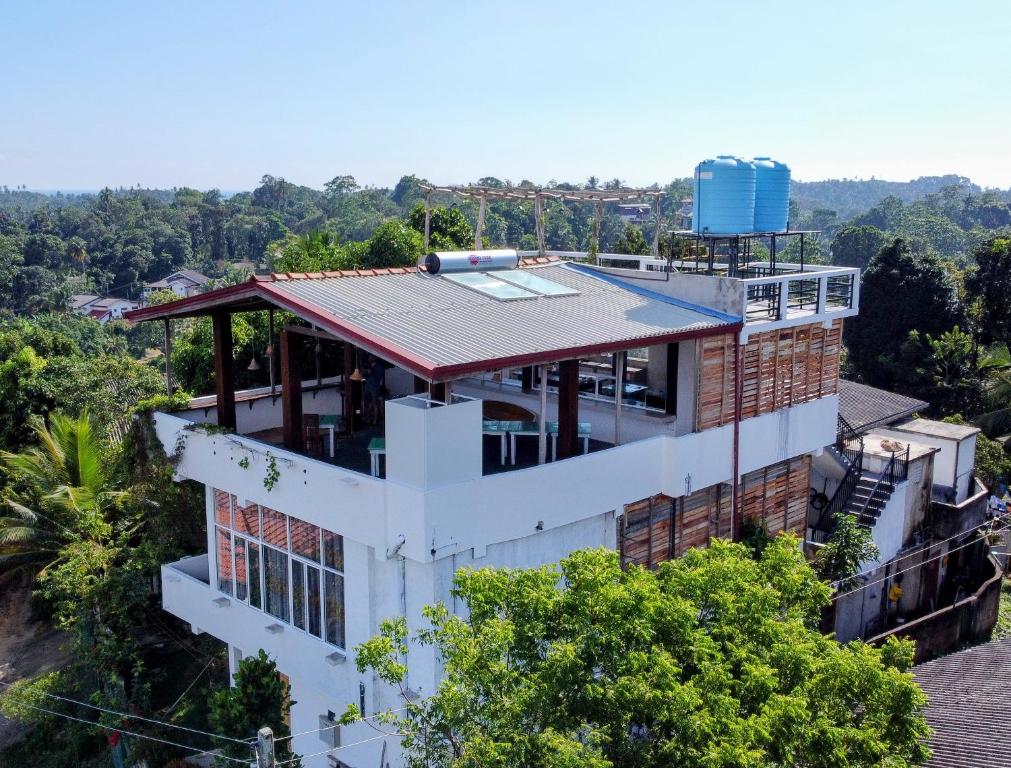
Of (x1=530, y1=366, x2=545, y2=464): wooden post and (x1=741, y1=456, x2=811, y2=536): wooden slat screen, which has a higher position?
(x1=530, y1=366, x2=545, y2=464): wooden post

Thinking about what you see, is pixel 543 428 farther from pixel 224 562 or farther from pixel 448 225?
pixel 448 225

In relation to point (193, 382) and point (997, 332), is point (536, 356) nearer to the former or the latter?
point (193, 382)

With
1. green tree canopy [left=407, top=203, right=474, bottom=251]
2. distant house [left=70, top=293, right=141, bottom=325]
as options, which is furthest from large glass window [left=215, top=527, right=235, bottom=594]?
distant house [left=70, top=293, right=141, bottom=325]

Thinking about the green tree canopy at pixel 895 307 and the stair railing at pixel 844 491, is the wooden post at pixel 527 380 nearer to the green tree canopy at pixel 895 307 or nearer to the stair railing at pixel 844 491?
the stair railing at pixel 844 491

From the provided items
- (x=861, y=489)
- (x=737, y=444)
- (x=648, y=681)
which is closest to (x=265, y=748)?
(x=648, y=681)

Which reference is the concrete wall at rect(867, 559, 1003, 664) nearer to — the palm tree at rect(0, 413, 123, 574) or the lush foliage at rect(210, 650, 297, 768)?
the lush foliage at rect(210, 650, 297, 768)

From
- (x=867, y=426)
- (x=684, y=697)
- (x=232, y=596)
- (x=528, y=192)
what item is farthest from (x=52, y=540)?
(x=867, y=426)

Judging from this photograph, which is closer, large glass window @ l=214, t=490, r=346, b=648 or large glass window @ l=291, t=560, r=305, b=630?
large glass window @ l=214, t=490, r=346, b=648
